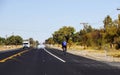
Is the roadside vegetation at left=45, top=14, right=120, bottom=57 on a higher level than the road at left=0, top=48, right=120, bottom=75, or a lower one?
higher

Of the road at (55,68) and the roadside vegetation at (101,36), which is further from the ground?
the roadside vegetation at (101,36)

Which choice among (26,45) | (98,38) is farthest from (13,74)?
(26,45)

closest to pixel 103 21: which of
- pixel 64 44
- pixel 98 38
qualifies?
pixel 98 38

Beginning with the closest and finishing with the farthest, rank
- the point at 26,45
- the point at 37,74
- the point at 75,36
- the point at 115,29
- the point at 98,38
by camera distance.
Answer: the point at 37,74, the point at 115,29, the point at 98,38, the point at 26,45, the point at 75,36

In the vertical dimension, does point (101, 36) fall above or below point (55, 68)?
Answer: above

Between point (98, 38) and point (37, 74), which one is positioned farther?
point (98, 38)

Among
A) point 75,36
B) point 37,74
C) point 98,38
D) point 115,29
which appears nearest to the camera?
point 37,74

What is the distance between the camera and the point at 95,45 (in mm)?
95438

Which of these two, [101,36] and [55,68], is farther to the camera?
[101,36]

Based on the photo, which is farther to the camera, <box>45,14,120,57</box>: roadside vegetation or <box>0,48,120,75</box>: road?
<box>45,14,120,57</box>: roadside vegetation

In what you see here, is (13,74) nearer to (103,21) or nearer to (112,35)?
(112,35)

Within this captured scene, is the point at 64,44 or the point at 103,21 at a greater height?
the point at 103,21

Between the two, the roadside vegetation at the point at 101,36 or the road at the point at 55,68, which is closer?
the road at the point at 55,68

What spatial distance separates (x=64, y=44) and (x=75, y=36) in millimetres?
111089
